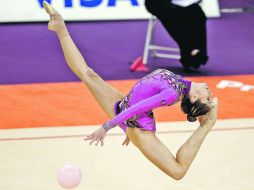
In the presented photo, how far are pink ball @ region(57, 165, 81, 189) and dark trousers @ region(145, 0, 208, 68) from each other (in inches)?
140

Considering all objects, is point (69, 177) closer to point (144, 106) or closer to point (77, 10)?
point (144, 106)

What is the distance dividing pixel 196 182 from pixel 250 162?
0.63 m

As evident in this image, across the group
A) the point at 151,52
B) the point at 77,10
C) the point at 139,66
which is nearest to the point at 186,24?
the point at 139,66

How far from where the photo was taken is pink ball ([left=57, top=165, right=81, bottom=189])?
4.52 m

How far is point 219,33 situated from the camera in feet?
31.3

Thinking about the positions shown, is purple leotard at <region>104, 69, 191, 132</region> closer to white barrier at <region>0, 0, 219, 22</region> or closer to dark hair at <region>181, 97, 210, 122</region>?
dark hair at <region>181, 97, 210, 122</region>

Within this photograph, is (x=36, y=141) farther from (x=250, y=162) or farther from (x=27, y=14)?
(x=27, y=14)

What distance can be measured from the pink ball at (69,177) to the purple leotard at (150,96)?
0.46 meters

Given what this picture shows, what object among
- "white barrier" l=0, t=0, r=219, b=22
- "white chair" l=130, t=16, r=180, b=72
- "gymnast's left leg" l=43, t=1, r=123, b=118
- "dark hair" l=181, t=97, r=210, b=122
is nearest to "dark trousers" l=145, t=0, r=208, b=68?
"white chair" l=130, t=16, r=180, b=72

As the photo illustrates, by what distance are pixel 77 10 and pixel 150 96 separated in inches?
217

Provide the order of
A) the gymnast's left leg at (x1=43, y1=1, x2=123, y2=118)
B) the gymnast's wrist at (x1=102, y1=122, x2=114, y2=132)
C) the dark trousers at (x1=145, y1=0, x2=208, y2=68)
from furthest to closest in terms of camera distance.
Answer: the dark trousers at (x1=145, y1=0, x2=208, y2=68) < the gymnast's left leg at (x1=43, y1=1, x2=123, y2=118) < the gymnast's wrist at (x1=102, y1=122, x2=114, y2=132)

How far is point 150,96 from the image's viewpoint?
14.4 ft

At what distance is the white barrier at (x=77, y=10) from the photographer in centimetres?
951

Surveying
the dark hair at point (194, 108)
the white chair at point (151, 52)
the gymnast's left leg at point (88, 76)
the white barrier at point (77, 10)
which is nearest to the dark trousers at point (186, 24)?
the white chair at point (151, 52)
